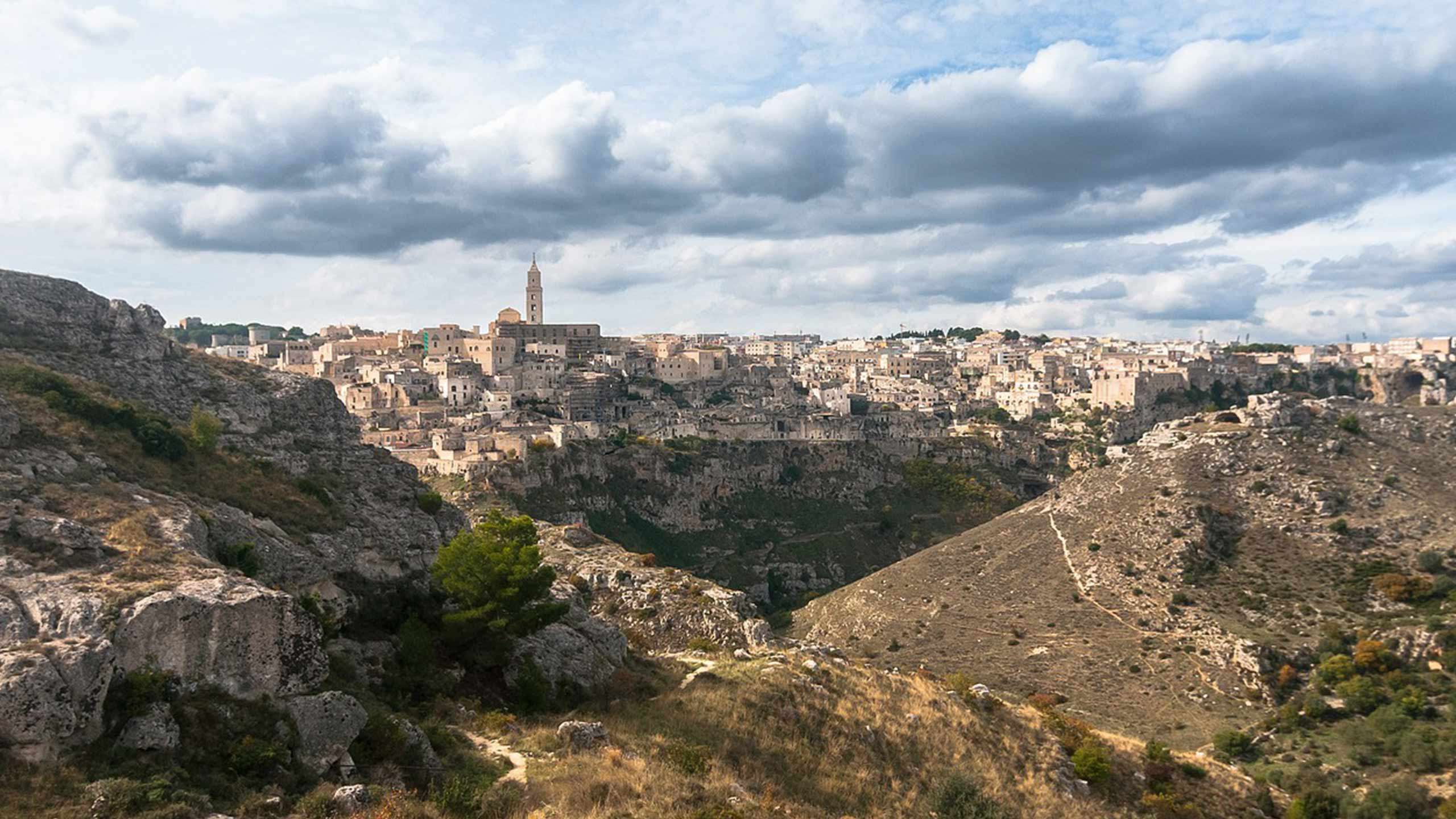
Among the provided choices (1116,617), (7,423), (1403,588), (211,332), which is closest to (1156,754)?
(1116,617)

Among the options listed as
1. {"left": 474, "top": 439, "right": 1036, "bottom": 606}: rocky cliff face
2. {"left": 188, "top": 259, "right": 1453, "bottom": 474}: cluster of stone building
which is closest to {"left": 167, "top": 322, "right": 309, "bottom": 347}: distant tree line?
{"left": 188, "top": 259, "right": 1453, "bottom": 474}: cluster of stone building

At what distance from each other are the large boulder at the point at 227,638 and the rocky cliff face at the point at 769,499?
4896 centimetres

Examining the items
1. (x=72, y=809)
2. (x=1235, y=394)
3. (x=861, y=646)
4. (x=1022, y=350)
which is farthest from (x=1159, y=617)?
(x=1022, y=350)

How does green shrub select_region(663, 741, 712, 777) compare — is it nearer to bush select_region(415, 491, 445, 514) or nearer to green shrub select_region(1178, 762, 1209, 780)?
bush select_region(415, 491, 445, 514)

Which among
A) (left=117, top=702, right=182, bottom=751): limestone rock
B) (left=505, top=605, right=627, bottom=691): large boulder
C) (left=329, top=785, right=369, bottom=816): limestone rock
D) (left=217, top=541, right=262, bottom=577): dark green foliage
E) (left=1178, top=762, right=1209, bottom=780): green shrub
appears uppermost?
(left=217, top=541, right=262, bottom=577): dark green foliage

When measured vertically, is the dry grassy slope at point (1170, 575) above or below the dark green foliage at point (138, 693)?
below

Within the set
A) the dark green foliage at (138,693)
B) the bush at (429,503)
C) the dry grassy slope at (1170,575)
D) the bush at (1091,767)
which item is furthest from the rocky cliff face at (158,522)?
the dry grassy slope at (1170,575)

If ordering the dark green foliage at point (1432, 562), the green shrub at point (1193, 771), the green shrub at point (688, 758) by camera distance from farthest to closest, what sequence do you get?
the dark green foliage at point (1432, 562), the green shrub at point (1193, 771), the green shrub at point (688, 758)

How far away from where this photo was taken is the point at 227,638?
15.6 meters

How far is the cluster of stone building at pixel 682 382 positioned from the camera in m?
81.4

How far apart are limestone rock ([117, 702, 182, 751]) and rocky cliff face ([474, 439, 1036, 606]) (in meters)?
50.9

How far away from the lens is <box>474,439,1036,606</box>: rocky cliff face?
72.1 meters

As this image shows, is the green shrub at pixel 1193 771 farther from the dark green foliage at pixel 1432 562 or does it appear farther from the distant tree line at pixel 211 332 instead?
the distant tree line at pixel 211 332

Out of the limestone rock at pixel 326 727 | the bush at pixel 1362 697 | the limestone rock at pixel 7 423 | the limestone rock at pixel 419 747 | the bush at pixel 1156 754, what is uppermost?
the limestone rock at pixel 7 423
